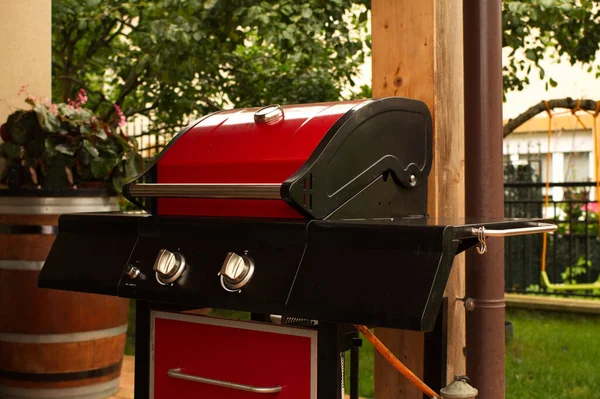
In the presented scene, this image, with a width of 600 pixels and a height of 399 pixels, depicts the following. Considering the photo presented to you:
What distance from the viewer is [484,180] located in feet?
7.88

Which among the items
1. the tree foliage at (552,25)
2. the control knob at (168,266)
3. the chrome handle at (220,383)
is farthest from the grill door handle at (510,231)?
the tree foliage at (552,25)

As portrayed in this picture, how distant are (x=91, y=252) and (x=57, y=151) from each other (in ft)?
4.92

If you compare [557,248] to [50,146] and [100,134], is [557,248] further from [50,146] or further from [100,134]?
[50,146]

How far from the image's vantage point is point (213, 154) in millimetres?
2172

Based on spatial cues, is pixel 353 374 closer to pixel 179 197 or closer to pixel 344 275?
pixel 344 275

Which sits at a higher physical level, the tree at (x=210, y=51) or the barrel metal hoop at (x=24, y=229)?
the tree at (x=210, y=51)

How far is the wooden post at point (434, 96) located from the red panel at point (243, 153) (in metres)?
0.44

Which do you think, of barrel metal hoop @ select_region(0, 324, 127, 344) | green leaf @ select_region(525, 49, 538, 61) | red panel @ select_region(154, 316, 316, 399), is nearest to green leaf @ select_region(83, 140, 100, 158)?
barrel metal hoop @ select_region(0, 324, 127, 344)

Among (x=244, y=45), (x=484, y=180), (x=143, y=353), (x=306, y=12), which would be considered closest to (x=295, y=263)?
(x=143, y=353)

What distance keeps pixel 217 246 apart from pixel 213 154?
0.31 meters

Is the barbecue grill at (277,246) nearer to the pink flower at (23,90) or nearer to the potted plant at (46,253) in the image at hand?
the potted plant at (46,253)

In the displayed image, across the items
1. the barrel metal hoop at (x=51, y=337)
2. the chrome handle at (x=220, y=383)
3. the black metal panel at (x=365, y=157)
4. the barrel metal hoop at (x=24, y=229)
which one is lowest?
the barrel metal hoop at (x=51, y=337)

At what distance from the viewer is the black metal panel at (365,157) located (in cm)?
186

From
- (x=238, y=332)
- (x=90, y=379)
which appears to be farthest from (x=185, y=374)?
(x=90, y=379)
